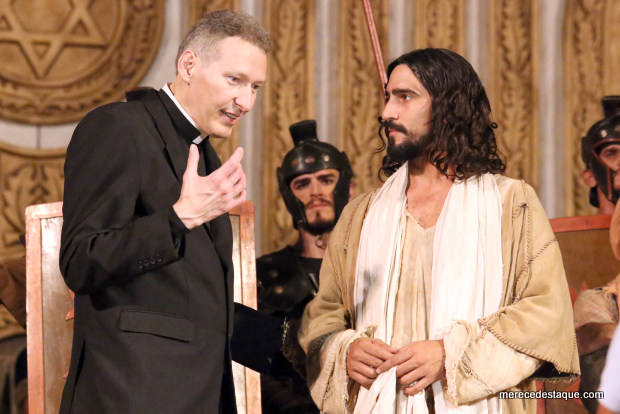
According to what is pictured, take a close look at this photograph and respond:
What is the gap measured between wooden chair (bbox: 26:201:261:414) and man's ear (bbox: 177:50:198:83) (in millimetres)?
1199

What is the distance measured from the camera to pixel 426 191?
3051 mm

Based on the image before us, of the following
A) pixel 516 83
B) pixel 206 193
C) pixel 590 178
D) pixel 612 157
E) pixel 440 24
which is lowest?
pixel 590 178

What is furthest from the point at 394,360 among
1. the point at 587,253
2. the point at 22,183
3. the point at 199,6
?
the point at 199,6

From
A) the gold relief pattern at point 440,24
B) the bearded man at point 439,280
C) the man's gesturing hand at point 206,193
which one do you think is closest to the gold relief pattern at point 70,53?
the gold relief pattern at point 440,24

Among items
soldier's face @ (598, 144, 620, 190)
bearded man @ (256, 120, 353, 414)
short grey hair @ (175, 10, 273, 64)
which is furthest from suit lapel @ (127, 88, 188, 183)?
soldier's face @ (598, 144, 620, 190)

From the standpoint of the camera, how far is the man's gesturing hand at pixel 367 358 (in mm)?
2709

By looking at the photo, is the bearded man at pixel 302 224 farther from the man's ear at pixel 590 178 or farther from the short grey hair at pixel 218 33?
the short grey hair at pixel 218 33

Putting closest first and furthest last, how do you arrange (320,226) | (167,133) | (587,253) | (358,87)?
(167,133), (587,253), (320,226), (358,87)

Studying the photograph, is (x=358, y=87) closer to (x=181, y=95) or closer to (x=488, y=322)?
(x=488, y=322)

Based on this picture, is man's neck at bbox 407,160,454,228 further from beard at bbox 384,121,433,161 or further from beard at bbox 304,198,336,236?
beard at bbox 304,198,336,236

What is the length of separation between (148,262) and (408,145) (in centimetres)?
122

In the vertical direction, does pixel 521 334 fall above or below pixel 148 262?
below

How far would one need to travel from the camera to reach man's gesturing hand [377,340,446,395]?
2656 mm

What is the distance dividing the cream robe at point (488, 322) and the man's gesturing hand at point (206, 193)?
0.90 metres
